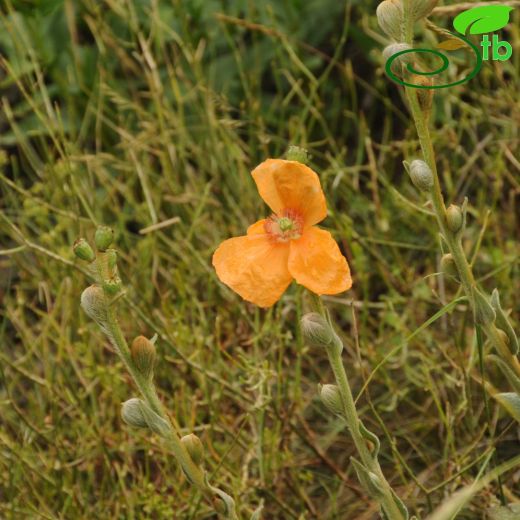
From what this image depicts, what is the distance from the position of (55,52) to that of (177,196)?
1.99 ft

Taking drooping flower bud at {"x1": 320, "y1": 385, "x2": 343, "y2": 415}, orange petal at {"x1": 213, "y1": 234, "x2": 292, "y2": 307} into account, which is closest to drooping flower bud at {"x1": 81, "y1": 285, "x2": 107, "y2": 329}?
orange petal at {"x1": 213, "y1": 234, "x2": 292, "y2": 307}

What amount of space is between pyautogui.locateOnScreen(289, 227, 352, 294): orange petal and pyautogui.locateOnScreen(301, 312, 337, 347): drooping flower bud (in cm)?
3

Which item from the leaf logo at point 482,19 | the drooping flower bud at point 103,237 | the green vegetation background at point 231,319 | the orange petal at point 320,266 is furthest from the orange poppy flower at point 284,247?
the leaf logo at point 482,19

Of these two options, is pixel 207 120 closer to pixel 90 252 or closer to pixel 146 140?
pixel 146 140

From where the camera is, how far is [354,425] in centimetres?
91

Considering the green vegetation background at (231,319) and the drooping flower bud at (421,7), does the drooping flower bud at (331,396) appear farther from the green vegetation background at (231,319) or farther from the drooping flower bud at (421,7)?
the drooping flower bud at (421,7)

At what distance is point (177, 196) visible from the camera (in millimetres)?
1804

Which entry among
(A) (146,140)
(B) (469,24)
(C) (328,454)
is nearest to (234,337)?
(C) (328,454)

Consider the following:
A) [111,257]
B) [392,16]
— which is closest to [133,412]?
[111,257]

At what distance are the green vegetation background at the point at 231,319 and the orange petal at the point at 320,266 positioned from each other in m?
0.21

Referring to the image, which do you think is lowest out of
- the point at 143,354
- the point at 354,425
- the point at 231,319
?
the point at 231,319

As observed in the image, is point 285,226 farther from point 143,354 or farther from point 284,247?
point 143,354

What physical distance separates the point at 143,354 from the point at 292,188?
0.20m

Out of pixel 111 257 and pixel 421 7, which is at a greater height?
pixel 421 7
